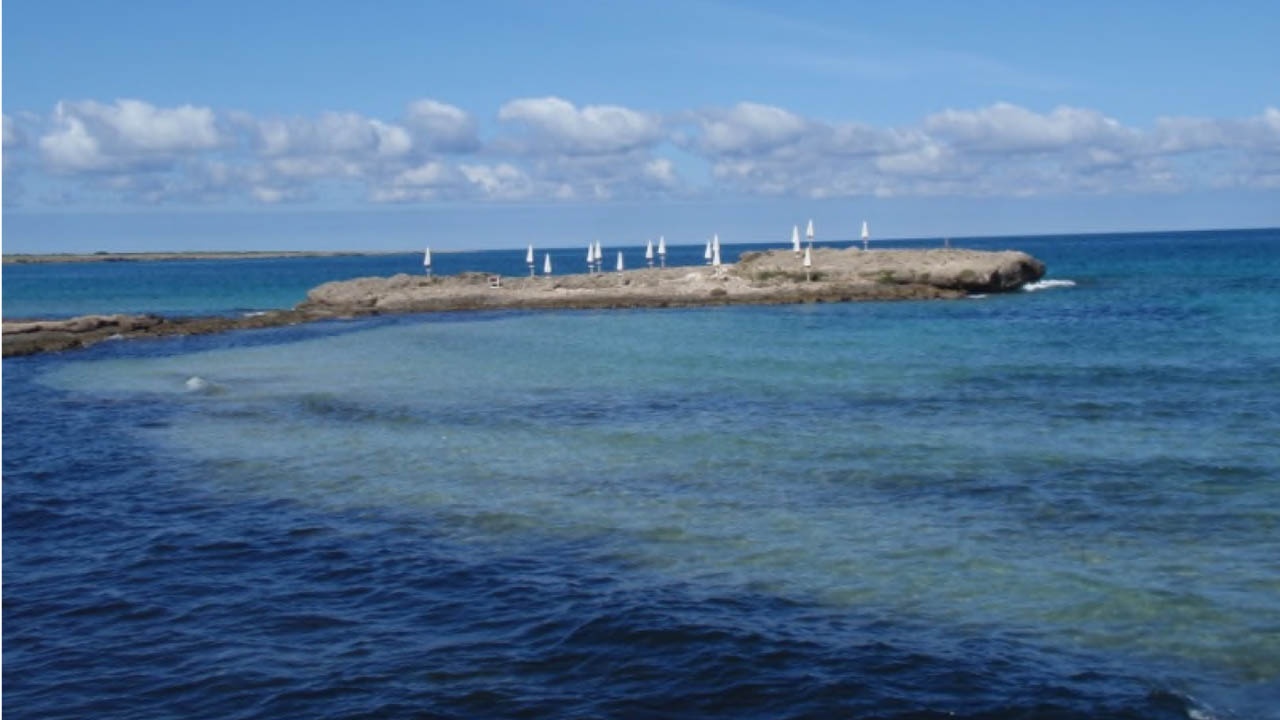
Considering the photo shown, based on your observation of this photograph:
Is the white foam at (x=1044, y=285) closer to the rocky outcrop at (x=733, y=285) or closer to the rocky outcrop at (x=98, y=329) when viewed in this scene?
the rocky outcrop at (x=733, y=285)

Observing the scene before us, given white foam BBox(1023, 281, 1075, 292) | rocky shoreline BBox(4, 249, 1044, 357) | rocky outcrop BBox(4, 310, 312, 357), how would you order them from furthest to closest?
white foam BBox(1023, 281, 1075, 292) → rocky shoreline BBox(4, 249, 1044, 357) → rocky outcrop BBox(4, 310, 312, 357)

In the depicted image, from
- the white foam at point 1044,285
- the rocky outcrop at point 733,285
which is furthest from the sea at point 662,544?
the white foam at point 1044,285

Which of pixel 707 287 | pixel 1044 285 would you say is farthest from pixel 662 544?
pixel 1044 285

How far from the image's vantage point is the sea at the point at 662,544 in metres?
11.9

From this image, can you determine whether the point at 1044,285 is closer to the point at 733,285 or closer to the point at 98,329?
the point at 733,285

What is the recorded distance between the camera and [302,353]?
47.8 meters

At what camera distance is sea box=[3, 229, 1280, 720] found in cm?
1193

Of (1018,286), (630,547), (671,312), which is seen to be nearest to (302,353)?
(671,312)

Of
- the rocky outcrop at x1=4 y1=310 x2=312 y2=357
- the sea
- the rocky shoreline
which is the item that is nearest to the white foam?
the rocky shoreline

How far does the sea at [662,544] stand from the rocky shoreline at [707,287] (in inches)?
1158

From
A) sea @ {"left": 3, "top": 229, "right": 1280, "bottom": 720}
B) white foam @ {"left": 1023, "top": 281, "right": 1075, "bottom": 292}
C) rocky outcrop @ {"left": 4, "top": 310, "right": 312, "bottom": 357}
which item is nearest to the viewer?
sea @ {"left": 3, "top": 229, "right": 1280, "bottom": 720}

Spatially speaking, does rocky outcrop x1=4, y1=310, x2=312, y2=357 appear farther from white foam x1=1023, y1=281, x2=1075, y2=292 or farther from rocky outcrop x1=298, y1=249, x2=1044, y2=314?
white foam x1=1023, y1=281, x2=1075, y2=292

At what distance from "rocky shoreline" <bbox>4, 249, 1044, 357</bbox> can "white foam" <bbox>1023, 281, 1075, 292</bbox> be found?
0.58 m

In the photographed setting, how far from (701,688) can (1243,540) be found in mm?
8959
